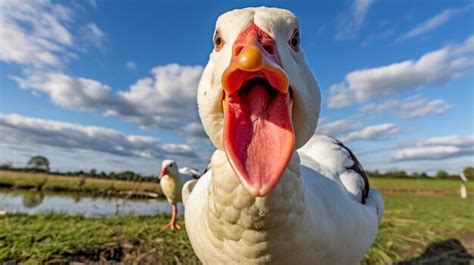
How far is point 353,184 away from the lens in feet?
8.61

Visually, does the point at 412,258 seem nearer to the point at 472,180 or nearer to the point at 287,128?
the point at 287,128

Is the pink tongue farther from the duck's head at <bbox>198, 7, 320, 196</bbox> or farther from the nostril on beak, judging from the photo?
the nostril on beak

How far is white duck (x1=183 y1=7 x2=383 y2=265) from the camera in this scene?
99 centimetres

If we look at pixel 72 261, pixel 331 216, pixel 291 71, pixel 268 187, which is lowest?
pixel 72 261

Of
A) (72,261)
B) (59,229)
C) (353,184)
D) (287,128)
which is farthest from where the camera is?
(59,229)

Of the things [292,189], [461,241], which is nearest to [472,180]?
[461,241]

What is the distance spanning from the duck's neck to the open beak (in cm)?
25

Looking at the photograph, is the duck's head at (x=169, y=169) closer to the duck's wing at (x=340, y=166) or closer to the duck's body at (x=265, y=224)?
the duck's wing at (x=340, y=166)

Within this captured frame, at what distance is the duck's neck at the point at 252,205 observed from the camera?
1.21 m

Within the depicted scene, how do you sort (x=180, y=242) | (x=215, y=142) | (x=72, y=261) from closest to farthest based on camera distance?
(x=215, y=142) → (x=72, y=261) → (x=180, y=242)

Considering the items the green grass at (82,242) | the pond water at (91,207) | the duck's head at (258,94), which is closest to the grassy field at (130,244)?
the green grass at (82,242)

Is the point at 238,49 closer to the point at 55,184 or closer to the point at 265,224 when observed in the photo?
the point at 265,224

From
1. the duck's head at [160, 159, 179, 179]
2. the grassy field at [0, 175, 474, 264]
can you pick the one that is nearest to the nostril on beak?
the grassy field at [0, 175, 474, 264]

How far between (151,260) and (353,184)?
1.99m
